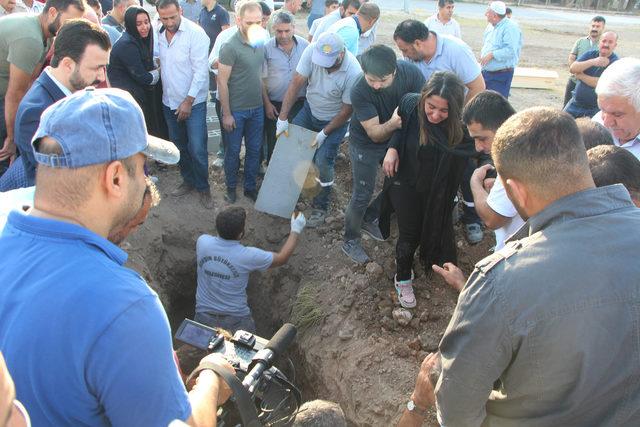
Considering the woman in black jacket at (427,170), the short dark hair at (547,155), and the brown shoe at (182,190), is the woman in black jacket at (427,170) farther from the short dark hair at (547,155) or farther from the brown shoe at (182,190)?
the brown shoe at (182,190)

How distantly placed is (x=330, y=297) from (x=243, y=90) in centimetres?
214

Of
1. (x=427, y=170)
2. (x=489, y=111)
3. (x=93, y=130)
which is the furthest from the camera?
(x=427, y=170)

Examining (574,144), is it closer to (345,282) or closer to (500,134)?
(500,134)

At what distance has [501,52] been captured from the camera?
7.02m

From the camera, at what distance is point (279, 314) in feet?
15.2

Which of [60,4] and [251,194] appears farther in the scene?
[251,194]

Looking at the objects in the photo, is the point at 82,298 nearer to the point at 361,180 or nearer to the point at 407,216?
the point at 407,216

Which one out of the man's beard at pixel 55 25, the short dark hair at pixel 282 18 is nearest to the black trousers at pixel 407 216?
the short dark hair at pixel 282 18

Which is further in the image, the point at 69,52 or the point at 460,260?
the point at 460,260

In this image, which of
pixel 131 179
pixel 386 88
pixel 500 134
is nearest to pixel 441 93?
pixel 386 88

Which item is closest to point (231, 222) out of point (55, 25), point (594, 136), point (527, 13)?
point (55, 25)

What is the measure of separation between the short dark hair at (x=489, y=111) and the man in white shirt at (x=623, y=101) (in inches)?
22.8

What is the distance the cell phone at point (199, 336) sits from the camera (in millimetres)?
2137

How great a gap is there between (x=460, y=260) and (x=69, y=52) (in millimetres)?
3371
